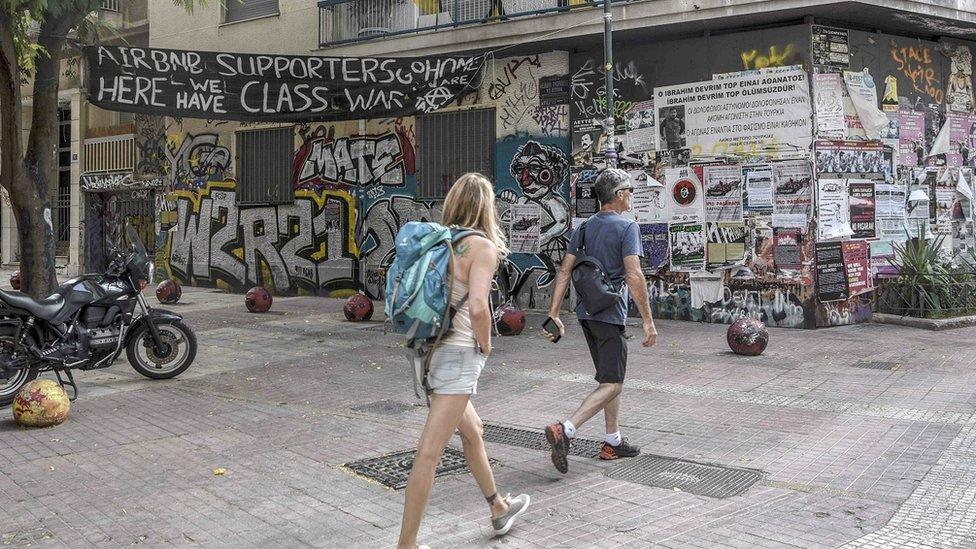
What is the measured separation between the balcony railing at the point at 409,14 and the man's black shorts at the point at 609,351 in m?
8.43

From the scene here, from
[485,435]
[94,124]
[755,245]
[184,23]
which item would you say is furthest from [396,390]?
[94,124]

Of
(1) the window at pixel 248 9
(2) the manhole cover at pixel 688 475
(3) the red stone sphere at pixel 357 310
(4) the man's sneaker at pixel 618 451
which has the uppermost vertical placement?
(1) the window at pixel 248 9

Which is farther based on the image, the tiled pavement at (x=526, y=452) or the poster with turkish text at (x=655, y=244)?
the poster with turkish text at (x=655, y=244)

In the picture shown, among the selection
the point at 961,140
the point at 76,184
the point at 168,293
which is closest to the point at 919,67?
the point at 961,140

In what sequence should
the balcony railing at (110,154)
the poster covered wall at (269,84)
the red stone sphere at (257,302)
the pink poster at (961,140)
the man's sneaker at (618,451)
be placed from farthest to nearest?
the balcony railing at (110,154) < the red stone sphere at (257,302) < the pink poster at (961,140) < the poster covered wall at (269,84) < the man's sneaker at (618,451)

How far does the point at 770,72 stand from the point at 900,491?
336 inches

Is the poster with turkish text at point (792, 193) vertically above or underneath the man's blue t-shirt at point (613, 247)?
above

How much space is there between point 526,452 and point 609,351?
101 centimetres

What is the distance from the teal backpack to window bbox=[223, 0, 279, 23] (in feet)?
50.1

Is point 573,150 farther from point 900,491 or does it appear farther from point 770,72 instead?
point 900,491

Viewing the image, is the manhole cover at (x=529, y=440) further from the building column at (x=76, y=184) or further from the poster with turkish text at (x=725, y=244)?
the building column at (x=76, y=184)

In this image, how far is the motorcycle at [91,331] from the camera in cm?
784

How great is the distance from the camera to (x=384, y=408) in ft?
25.3

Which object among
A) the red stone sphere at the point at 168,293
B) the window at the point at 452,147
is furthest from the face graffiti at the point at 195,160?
the window at the point at 452,147
